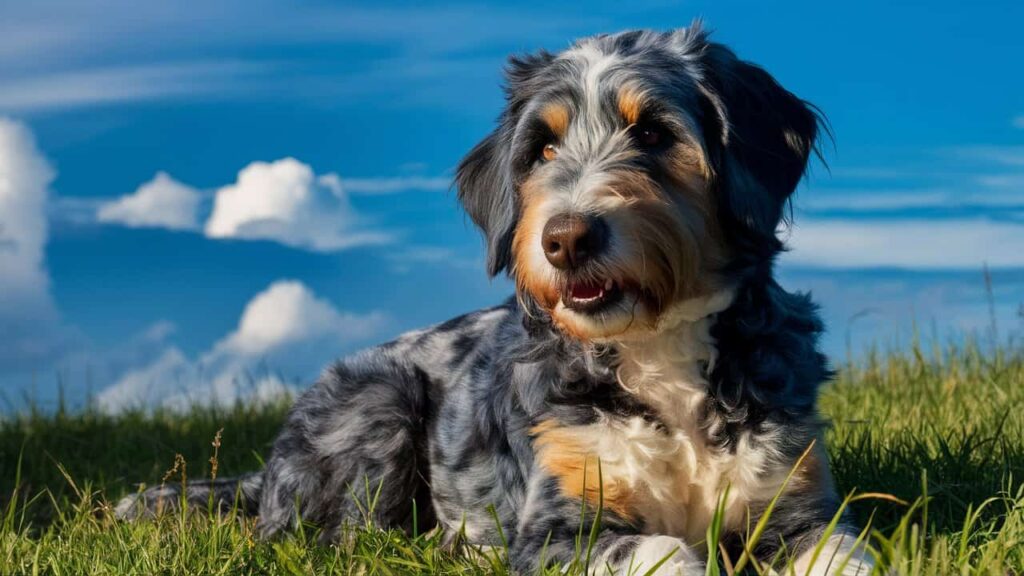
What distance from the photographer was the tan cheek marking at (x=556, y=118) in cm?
503

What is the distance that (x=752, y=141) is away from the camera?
16.8 feet

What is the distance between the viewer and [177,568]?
488cm

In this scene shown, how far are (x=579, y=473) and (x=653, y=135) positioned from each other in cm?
148

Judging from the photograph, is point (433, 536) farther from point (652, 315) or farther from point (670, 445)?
point (652, 315)

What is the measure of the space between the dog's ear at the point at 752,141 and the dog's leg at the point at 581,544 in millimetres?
1296

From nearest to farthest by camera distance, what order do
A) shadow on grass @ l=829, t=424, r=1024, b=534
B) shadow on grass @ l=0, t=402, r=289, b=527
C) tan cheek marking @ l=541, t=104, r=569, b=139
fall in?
tan cheek marking @ l=541, t=104, r=569, b=139
shadow on grass @ l=829, t=424, r=1024, b=534
shadow on grass @ l=0, t=402, r=289, b=527

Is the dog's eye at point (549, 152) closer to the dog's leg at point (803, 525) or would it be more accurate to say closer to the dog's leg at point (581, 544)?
the dog's leg at point (581, 544)

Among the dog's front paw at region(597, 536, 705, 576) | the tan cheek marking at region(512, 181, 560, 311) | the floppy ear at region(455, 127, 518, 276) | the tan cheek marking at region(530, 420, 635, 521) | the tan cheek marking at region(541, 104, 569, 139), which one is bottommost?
the dog's front paw at region(597, 536, 705, 576)

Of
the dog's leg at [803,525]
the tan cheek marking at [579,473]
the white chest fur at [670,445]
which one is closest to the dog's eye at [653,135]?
the white chest fur at [670,445]

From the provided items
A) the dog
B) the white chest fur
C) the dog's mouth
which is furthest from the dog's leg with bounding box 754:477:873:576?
the dog's mouth

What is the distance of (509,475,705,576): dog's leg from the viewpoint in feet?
15.1

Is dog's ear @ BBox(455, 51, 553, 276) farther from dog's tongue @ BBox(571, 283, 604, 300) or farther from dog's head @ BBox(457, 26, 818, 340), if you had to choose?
dog's tongue @ BBox(571, 283, 604, 300)

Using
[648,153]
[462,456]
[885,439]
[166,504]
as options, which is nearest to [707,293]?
[648,153]

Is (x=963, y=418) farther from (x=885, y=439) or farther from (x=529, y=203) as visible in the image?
(x=529, y=203)
